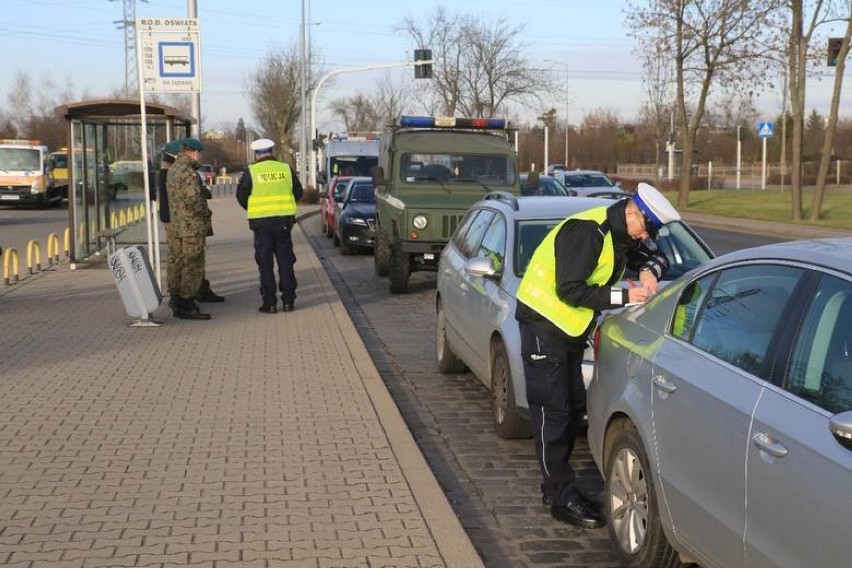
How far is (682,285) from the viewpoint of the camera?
4.54m

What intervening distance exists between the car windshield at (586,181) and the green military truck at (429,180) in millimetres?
15565

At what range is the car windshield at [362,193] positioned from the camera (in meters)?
21.8

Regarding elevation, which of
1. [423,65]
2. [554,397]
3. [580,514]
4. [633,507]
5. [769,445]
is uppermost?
[423,65]

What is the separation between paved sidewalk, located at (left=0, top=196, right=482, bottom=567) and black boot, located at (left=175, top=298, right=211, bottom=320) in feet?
1.63

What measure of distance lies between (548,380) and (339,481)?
1.36 m

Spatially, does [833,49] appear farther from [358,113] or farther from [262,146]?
[358,113]

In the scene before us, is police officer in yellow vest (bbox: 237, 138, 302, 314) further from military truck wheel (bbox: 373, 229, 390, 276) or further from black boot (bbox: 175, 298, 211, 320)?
military truck wheel (bbox: 373, 229, 390, 276)

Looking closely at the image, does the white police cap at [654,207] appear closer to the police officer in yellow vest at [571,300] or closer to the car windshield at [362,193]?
the police officer in yellow vest at [571,300]

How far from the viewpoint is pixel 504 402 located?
688 cm

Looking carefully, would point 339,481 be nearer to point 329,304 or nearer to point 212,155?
point 329,304

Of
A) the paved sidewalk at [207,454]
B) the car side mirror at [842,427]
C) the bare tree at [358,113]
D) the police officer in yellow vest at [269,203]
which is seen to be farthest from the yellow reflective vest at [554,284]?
the bare tree at [358,113]

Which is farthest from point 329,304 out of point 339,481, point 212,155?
point 212,155

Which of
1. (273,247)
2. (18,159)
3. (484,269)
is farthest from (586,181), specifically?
(484,269)

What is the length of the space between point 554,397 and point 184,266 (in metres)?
7.22
